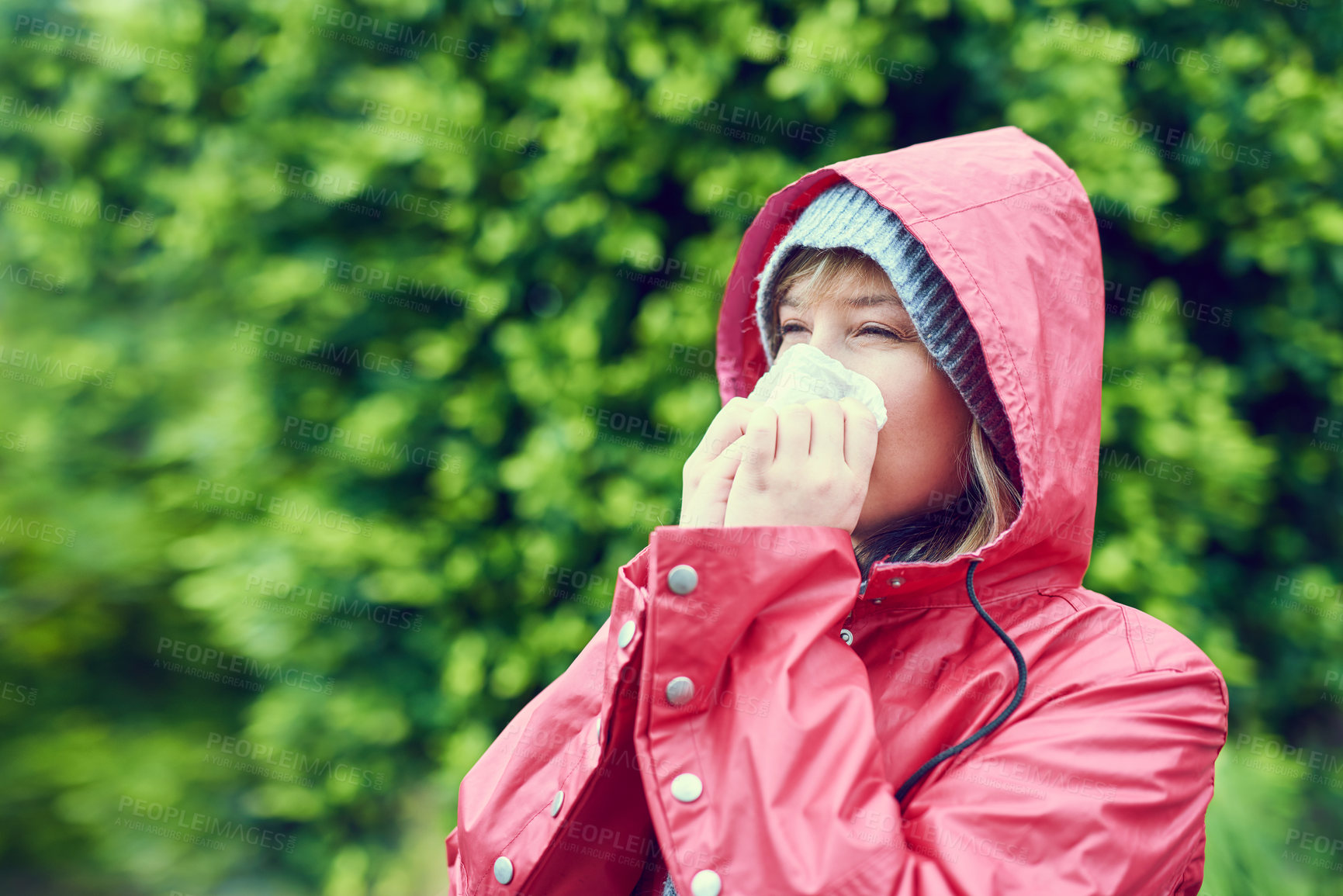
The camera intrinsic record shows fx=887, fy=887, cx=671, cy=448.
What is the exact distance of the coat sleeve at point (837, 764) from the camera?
1.19 metres

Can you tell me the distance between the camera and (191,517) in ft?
13.4

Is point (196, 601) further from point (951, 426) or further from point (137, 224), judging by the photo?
point (951, 426)

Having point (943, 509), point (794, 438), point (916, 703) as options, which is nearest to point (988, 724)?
point (916, 703)

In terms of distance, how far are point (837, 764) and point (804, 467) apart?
446 millimetres

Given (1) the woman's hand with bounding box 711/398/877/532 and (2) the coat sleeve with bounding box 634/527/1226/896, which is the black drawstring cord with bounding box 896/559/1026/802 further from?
(1) the woman's hand with bounding box 711/398/877/532

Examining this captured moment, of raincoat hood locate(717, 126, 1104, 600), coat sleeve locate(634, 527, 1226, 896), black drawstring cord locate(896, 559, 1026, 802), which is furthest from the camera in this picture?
raincoat hood locate(717, 126, 1104, 600)

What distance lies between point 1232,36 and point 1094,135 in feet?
1.88

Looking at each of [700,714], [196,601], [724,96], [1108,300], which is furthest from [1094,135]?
[196,601]

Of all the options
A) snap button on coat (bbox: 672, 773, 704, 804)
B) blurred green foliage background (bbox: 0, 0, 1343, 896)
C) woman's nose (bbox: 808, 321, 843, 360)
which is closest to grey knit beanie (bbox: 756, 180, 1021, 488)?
woman's nose (bbox: 808, 321, 843, 360)

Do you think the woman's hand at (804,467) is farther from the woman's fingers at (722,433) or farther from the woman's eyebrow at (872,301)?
the woman's eyebrow at (872,301)

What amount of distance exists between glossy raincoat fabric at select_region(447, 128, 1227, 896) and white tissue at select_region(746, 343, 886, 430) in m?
0.20

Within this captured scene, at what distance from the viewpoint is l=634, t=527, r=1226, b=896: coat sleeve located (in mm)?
1188

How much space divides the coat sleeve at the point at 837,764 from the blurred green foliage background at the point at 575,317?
142cm

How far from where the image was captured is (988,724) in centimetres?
138
